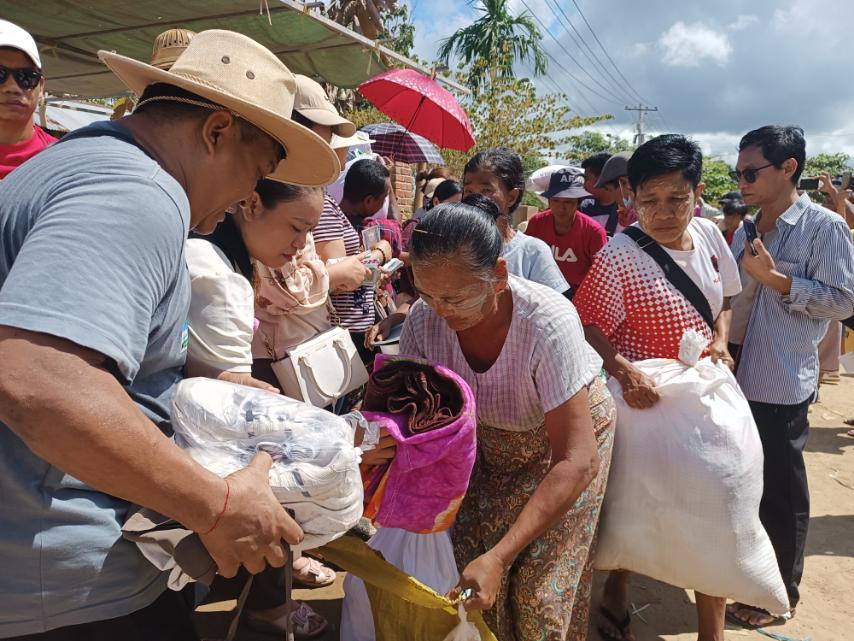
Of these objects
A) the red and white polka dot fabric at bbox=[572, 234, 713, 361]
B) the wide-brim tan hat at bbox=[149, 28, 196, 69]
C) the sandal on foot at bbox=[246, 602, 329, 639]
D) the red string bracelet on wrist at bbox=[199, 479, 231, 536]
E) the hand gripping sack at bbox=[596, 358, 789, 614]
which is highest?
the wide-brim tan hat at bbox=[149, 28, 196, 69]

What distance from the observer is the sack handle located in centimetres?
249

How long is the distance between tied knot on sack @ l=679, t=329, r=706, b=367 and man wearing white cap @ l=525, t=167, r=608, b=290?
81.1 inches

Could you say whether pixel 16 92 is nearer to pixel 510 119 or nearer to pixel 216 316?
pixel 216 316

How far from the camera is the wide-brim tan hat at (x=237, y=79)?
127 cm

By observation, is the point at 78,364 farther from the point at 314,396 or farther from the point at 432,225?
the point at 314,396

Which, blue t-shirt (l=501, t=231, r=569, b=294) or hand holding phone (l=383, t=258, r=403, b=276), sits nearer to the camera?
blue t-shirt (l=501, t=231, r=569, b=294)

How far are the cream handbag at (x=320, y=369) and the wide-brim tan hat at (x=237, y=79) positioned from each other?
107 cm

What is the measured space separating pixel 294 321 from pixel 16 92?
146cm

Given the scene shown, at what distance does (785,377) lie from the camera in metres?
3.11

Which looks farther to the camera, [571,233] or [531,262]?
[571,233]

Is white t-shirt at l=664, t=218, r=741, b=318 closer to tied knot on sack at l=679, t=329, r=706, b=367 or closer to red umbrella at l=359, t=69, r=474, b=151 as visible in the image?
tied knot on sack at l=679, t=329, r=706, b=367

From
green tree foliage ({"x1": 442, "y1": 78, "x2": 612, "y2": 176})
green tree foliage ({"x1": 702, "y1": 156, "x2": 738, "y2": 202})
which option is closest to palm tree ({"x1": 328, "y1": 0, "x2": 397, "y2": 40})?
green tree foliage ({"x1": 442, "y1": 78, "x2": 612, "y2": 176})

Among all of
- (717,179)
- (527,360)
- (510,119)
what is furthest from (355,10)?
(717,179)

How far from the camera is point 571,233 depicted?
4.56 m
